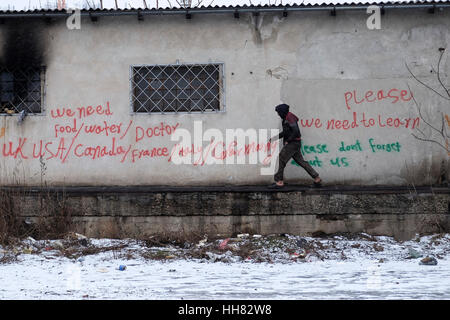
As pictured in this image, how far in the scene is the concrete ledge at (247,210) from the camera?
32.8 ft

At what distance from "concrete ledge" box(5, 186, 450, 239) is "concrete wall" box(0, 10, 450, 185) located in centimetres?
88

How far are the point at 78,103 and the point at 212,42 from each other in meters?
2.52

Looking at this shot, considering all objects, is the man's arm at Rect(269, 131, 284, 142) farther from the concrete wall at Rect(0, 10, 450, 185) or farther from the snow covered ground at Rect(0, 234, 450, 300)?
the snow covered ground at Rect(0, 234, 450, 300)

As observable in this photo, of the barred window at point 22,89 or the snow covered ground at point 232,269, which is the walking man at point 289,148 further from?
the barred window at point 22,89

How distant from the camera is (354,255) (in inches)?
353

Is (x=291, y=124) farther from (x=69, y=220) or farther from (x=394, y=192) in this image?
(x=69, y=220)

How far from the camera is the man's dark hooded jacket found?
407 inches

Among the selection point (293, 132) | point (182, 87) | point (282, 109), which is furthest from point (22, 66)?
point (293, 132)

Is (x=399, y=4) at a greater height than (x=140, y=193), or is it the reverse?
(x=399, y=4)

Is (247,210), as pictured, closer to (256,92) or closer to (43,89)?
(256,92)

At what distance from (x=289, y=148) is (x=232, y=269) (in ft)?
9.66

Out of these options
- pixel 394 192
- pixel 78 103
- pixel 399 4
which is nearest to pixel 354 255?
pixel 394 192

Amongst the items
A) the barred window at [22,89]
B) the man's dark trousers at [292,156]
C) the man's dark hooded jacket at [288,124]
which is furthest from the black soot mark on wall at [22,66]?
the man's dark trousers at [292,156]
